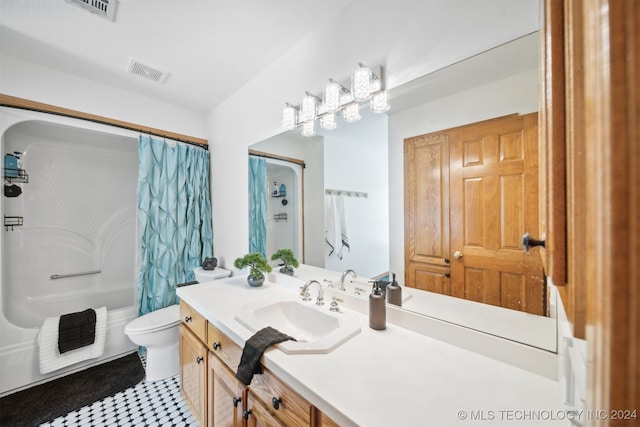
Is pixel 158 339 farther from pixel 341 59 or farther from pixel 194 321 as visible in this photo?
pixel 341 59

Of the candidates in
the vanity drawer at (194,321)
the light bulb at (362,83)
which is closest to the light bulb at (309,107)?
the light bulb at (362,83)

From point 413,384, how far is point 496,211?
0.64m

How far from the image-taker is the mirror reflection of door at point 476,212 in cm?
83

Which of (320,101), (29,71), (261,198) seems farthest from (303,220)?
(29,71)

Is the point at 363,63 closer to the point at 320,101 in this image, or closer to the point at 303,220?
the point at 320,101

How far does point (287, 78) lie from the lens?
1692 millimetres

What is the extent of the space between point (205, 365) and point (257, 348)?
0.65m

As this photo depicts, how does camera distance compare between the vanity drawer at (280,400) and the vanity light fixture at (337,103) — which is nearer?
the vanity drawer at (280,400)

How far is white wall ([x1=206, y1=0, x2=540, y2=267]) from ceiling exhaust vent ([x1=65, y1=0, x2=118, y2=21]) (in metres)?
0.88

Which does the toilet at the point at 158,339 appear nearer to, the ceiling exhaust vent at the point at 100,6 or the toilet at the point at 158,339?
the toilet at the point at 158,339

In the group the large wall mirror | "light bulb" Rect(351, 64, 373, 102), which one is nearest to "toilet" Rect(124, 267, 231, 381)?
the large wall mirror

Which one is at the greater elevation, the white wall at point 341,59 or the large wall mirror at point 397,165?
the white wall at point 341,59

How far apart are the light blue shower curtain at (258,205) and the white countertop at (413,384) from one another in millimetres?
991

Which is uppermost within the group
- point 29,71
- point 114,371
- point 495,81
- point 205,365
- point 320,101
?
point 29,71
